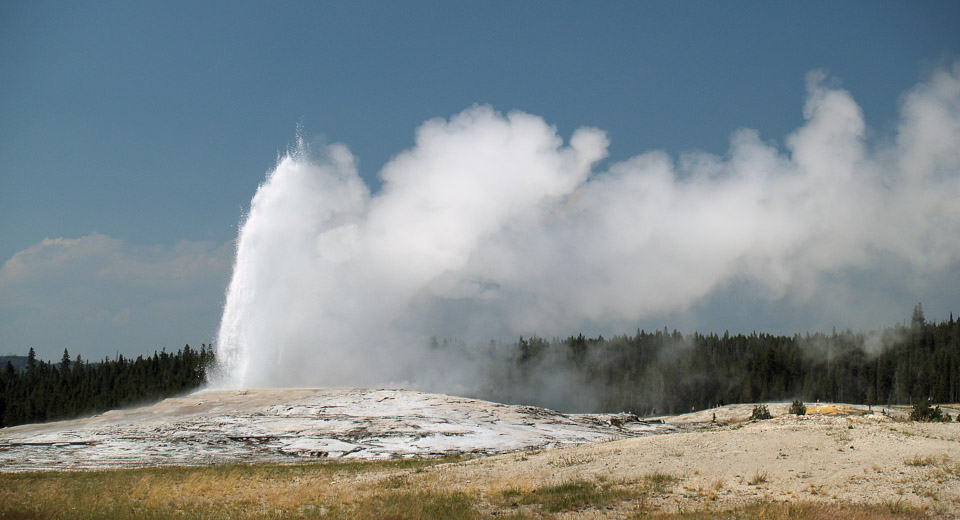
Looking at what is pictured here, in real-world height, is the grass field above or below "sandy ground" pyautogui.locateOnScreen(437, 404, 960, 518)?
below

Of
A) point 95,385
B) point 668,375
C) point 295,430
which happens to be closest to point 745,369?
point 668,375

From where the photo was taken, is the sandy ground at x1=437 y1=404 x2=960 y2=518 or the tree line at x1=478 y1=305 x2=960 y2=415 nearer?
the sandy ground at x1=437 y1=404 x2=960 y2=518

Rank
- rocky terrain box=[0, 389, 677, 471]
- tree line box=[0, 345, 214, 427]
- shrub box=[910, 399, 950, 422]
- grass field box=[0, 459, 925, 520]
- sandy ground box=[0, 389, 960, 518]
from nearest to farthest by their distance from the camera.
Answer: grass field box=[0, 459, 925, 520] → sandy ground box=[0, 389, 960, 518] → rocky terrain box=[0, 389, 677, 471] → shrub box=[910, 399, 950, 422] → tree line box=[0, 345, 214, 427]

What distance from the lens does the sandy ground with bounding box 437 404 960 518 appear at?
19125 mm

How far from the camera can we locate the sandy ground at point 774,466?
19125 millimetres

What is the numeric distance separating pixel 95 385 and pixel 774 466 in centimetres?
10906

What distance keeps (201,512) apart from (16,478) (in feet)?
40.4

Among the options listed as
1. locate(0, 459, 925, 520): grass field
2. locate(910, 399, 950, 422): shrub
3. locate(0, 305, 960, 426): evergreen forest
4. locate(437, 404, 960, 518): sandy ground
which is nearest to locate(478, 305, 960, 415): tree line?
locate(0, 305, 960, 426): evergreen forest

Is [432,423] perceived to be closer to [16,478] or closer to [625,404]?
[16,478]

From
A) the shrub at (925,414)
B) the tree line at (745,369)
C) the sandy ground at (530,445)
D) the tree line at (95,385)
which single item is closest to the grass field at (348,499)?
the sandy ground at (530,445)

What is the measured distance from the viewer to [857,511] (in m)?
16.3

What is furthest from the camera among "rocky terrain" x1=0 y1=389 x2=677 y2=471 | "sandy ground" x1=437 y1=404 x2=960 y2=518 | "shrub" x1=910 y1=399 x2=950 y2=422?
"shrub" x1=910 y1=399 x2=950 y2=422

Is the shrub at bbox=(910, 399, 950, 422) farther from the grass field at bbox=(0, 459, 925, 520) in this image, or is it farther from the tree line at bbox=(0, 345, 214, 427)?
the tree line at bbox=(0, 345, 214, 427)

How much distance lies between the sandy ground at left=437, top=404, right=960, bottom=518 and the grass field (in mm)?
599
